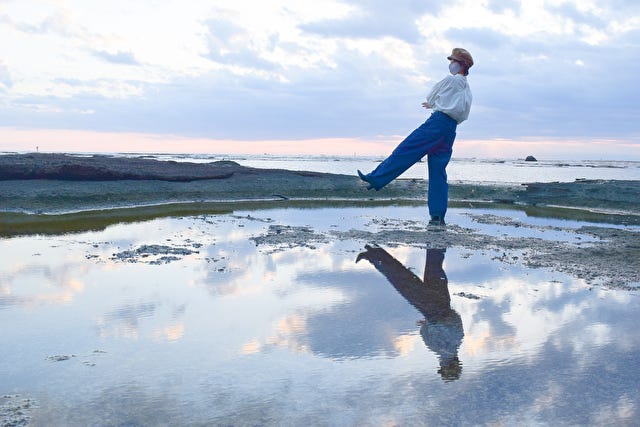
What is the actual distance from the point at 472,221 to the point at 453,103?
2.79m

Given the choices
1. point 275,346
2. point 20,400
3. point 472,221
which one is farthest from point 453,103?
point 20,400

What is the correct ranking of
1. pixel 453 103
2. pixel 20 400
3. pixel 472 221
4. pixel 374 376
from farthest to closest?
pixel 472 221 → pixel 453 103 → pixel 374 376 → pixel 20 400

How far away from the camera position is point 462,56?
431 inches

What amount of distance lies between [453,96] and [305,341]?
25.7 ft

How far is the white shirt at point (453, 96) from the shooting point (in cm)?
1082

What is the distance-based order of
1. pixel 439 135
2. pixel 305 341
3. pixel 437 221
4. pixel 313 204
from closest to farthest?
pixel 305 341 < pixel 439 135 < pixel 437 221 < pixel 313 204

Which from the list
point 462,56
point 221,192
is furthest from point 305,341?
point 221,192

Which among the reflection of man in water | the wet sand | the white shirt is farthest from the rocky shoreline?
the reflection of man in water

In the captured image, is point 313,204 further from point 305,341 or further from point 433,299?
point 305,341

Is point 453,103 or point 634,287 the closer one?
point 634,287

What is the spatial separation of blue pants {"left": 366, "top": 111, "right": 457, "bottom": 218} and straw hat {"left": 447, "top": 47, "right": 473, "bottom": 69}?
3.53 ft

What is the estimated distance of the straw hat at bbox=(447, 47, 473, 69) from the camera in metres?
10.9

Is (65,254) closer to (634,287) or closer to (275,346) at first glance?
(275,346)

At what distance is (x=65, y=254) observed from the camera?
7.32 m
